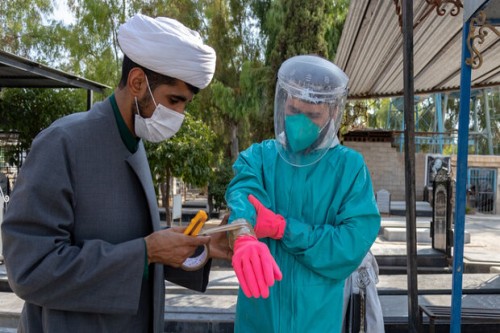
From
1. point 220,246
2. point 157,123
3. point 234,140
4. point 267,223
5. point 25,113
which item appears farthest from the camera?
point 234,140

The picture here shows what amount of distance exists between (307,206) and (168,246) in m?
0.82

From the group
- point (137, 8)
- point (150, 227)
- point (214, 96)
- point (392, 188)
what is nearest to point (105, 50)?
point (137, 8)

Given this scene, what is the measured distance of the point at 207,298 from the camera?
582 cm

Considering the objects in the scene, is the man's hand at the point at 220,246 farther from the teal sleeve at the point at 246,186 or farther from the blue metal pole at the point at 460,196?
the blue metal pole at the point at 460,196

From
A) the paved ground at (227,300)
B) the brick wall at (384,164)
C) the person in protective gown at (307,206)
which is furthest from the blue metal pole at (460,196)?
the brick wall at (384,164)

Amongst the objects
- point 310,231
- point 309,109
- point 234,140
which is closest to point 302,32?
point 234,140

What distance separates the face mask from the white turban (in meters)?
0.58

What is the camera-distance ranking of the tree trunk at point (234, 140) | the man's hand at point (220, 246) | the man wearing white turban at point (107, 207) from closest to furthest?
the man wearing white turban at point (107, 207) < the man's hand at point (220, 246) < the tree trunk at point (234, 140)

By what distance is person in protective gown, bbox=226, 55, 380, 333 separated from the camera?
195 cm

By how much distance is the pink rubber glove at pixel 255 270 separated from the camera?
158 cm

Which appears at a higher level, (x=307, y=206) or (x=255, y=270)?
(x=307, y=206)

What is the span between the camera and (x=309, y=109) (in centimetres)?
206

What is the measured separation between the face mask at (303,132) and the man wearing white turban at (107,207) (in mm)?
537

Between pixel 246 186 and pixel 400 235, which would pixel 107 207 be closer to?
pixel 246 186
